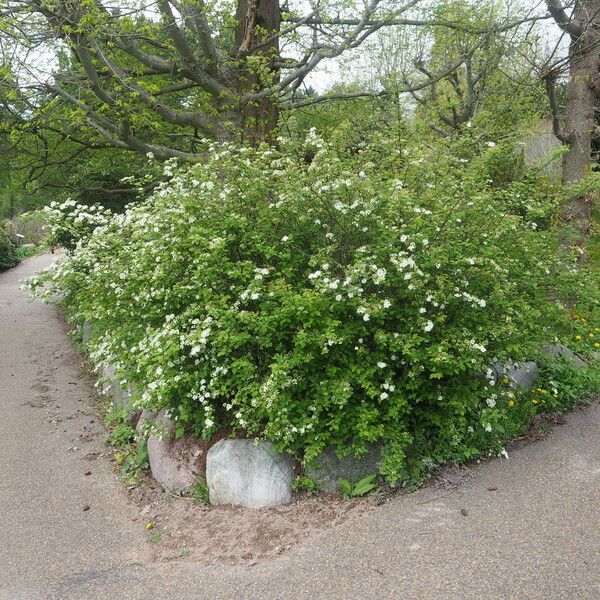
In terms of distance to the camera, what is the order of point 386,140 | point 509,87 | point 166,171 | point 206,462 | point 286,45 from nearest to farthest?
point 206,462 → point 386,140 → point 166,171 → point 286,45 → point 509,87

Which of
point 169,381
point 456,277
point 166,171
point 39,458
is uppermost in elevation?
point 166,171

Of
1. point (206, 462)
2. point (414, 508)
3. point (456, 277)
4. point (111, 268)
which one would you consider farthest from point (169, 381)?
point (456, 277)

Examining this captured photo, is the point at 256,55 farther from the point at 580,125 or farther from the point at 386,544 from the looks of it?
the point at 386,544

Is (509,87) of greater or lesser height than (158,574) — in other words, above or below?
above

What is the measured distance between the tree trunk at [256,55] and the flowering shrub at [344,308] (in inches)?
185

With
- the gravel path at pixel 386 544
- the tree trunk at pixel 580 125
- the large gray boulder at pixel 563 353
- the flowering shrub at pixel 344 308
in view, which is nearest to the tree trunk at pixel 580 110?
the tree trunk at pixel 580 125

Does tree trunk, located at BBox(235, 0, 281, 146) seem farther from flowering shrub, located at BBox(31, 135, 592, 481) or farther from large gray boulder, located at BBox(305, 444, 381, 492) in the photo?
large gray boulder, located at BBox(305, 444, 381, 492)

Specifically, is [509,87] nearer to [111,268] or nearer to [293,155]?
[293,155]

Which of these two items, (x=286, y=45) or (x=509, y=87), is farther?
(x=509, y=87)

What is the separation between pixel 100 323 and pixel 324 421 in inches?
106

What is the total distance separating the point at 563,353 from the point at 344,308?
3052 mm

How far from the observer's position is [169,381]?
4238 mm

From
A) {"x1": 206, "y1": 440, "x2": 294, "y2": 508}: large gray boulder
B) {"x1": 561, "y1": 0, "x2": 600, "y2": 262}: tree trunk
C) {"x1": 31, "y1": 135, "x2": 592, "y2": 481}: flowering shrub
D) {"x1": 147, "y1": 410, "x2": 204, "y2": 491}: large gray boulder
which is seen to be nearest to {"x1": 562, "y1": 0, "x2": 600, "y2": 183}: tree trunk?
{"x1": 561, "y1": 0, "x2": 600, "y2": 262}: tree trunk

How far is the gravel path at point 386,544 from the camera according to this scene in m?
3.05
